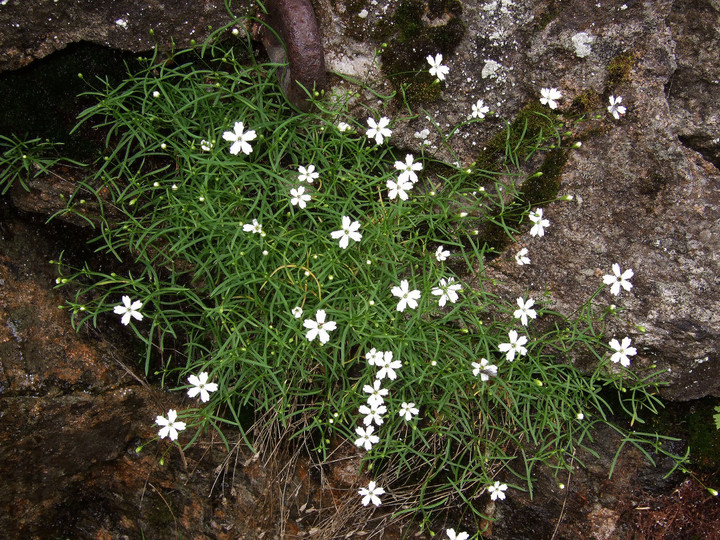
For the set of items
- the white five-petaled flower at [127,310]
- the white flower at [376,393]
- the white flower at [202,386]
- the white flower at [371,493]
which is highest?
the white five-petaled flower at [127,310]

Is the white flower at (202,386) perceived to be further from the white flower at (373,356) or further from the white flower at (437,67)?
the white flower at (437,67)

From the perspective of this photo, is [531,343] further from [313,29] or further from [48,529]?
[48,529]

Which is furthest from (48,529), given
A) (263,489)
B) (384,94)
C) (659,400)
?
(659,400)

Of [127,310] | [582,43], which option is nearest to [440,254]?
[582,43]

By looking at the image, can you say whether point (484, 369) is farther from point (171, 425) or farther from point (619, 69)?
point (619, 69)

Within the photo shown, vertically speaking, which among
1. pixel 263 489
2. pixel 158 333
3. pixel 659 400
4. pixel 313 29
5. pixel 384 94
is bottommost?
pixel 263 489

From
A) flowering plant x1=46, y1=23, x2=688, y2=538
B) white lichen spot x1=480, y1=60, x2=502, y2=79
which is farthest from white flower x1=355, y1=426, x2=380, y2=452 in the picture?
white lichen spot x1=480, y1=60, x2=502, y2=79

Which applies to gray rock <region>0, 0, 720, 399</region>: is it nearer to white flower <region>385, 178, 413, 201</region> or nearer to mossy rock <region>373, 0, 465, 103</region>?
mossy rock <region>373, 0, 465, 103</region>

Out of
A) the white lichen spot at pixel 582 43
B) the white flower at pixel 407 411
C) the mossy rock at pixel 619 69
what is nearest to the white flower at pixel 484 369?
the white flower at pixel 407 411
